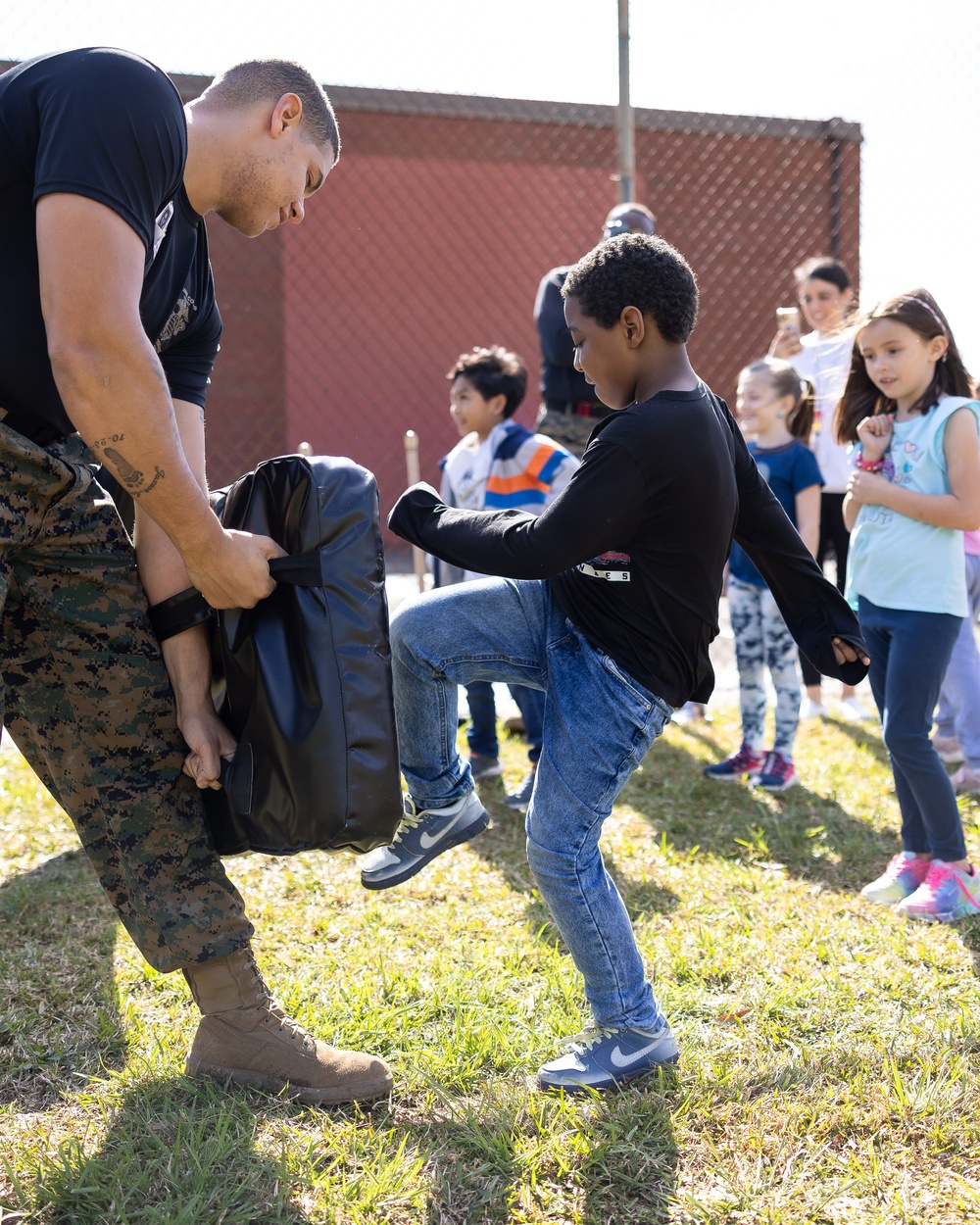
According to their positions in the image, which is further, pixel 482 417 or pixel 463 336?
pixel 463 336

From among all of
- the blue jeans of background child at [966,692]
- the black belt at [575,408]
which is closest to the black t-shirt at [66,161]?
the black belt at [575,408]

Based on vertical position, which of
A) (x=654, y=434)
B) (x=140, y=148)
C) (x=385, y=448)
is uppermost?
(x=140, y=148)

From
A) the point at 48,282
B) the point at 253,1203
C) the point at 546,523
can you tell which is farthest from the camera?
the point at 546,523

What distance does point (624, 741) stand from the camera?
2.21 m

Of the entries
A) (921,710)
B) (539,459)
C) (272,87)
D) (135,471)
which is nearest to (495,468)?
(539,459)

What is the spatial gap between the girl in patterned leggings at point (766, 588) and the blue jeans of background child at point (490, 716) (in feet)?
2.54

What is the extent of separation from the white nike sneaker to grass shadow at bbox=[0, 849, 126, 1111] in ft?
3.03

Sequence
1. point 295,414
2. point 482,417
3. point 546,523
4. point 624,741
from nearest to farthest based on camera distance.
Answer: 1. point 546,523
2. point 624,741
3. point 482,417
4. point 295,414

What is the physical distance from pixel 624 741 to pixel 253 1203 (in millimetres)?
1036

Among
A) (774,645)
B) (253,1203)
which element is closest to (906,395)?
(774,645)

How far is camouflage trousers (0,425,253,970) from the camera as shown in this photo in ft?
6.63

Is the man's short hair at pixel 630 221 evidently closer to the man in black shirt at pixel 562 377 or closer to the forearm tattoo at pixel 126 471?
the man in black shirt at pixel 562 377

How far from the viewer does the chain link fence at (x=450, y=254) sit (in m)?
10.1

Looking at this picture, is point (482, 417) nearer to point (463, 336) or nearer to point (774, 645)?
point (774, 645)
